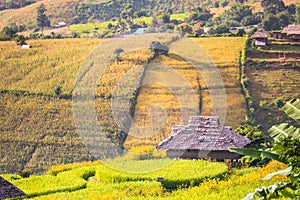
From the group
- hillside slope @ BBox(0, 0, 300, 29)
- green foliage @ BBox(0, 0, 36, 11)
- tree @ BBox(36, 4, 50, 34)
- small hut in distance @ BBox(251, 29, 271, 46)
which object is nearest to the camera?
small hut in distance @ BBox(251, 29, 271, 46)

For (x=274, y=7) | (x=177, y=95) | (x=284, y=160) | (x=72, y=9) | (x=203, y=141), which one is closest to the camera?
(x=284, y=160)

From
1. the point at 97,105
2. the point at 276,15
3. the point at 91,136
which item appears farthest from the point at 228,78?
the point at 276,15

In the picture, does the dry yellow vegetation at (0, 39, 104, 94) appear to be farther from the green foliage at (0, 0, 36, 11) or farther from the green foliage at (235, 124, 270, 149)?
the green foliage at (0, 0, 36, 11)

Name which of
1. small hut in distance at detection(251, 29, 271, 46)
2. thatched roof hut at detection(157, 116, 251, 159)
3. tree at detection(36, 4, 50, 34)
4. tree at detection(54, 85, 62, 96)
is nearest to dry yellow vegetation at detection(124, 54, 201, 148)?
tree at detection(54, 85, 62, 96)

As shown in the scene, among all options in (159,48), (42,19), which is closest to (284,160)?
(159,48)

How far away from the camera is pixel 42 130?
93.1ft

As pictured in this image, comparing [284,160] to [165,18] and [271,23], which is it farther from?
[165,18]

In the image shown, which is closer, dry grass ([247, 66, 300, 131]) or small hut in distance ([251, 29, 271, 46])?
dry grass ([247, 66, 300, 131])

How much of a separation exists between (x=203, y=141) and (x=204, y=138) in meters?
0.10

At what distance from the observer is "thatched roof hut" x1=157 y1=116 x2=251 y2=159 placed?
17406 millimetres

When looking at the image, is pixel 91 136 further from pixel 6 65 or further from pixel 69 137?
pixel 6 65

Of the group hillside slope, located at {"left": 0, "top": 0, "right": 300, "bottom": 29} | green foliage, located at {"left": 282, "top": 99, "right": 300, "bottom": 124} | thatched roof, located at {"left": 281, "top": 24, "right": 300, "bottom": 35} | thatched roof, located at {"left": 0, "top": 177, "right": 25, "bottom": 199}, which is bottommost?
hillside slope, located at {"left": 0, "top": 0, "right": 300, "bottom": 29}

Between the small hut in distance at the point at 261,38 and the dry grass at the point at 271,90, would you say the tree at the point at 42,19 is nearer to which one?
the small hut in distance at the point at 261,38

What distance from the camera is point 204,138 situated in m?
17.6
